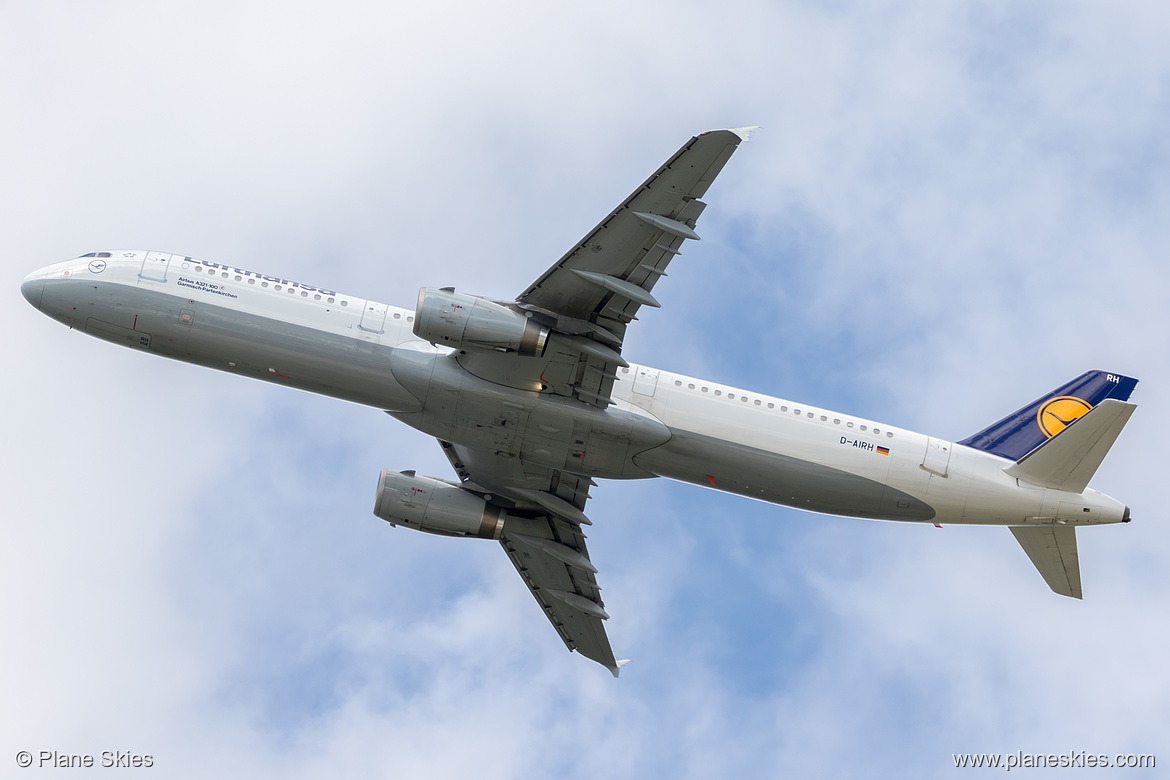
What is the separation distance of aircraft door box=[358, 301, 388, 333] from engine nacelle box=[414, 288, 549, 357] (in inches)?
123

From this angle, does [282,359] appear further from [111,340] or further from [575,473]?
[575,473]

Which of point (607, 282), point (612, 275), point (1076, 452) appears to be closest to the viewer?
point (607, 282)

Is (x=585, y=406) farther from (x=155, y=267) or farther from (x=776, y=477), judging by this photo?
(x=155, y=267)

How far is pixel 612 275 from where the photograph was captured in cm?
3559

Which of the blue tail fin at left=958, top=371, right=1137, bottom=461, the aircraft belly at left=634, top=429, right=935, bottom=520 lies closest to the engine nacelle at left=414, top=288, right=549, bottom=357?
the aircraft belly at left=634, top=429, right=935, bottom=520

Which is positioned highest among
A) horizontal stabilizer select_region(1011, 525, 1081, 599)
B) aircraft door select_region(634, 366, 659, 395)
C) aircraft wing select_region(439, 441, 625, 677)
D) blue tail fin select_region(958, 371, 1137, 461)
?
blue tail fin select_region(958, 371, 1137, 461)

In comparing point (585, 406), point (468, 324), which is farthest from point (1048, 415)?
point (468, 324)

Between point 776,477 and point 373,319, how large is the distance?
14.7m

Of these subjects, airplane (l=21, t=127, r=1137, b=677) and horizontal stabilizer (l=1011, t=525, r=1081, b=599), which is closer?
airplane (l=21, t=127, r=1137, b=677)

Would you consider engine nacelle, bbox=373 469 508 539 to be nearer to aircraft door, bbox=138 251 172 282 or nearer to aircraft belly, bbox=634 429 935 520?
aircraft belly, bbox=634 429 935 520

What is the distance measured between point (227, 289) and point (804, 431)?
66.4 feet

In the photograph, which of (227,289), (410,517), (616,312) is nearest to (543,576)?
(410,517)

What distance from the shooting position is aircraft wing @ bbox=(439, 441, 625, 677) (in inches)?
1686

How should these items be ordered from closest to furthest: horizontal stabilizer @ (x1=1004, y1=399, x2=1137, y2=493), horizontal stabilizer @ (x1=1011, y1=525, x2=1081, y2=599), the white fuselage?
1. horizontal stabilizer @ (x1=1004, y1=399, x2=1137, y2=493)
2. the white fuselage
3. horizontal stabilizer @ (x1=1011, y1=525, x2=1081, y2=599)
